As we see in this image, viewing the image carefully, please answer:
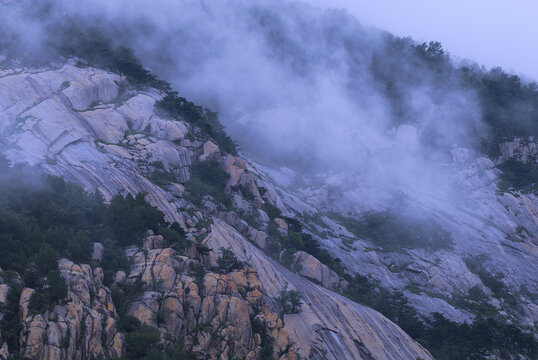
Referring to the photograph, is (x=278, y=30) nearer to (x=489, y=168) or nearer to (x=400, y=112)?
(x=400, y=112)

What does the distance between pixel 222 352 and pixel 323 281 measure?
15.0 meters

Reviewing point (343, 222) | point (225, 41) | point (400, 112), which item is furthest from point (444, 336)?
point (225, 41)

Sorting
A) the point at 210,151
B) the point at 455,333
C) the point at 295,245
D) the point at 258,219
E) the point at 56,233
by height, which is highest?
the point at 210,151

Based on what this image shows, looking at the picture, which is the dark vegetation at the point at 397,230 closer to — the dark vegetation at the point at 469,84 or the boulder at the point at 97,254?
the dark vegetation at the point at 469,84

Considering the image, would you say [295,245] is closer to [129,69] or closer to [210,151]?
[210,151]

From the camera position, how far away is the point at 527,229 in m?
53.7

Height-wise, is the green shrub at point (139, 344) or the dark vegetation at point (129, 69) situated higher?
the dark vegetation at point (129, 69)

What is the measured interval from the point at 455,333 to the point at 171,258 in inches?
896

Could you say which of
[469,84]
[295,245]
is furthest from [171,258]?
[469,84]

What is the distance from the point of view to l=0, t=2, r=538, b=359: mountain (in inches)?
882

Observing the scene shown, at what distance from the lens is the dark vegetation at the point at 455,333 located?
36.2 metres

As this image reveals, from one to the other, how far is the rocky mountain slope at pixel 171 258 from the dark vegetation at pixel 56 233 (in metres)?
0.52

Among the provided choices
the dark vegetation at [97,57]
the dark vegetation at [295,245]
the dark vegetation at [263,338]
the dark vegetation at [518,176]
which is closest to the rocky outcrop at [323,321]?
the dark vegetation at [295,245]

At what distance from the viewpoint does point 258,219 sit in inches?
1527
